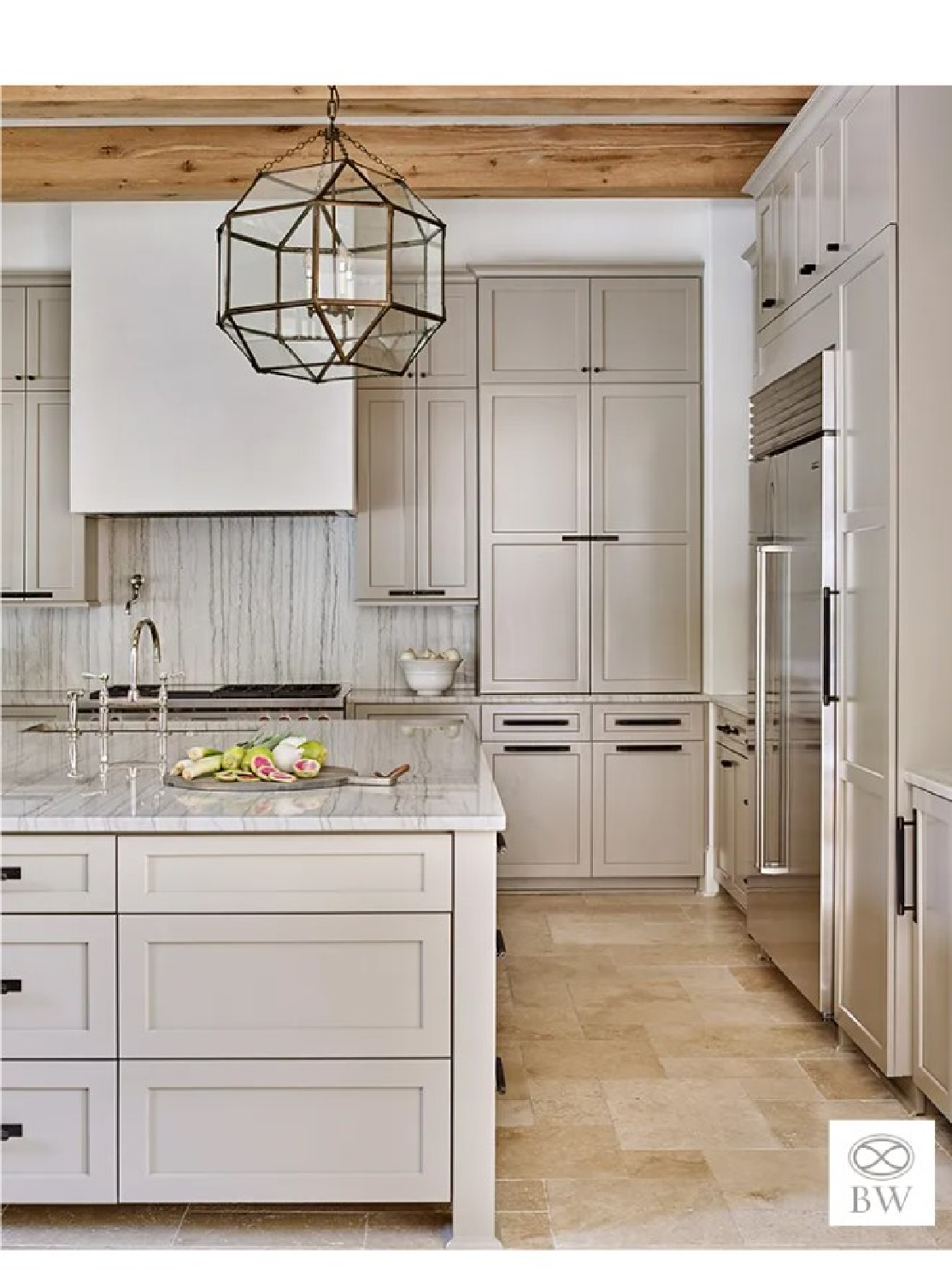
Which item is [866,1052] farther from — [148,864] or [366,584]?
[366,584]

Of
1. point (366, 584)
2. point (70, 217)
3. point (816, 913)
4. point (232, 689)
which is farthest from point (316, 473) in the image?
point (816, 913)

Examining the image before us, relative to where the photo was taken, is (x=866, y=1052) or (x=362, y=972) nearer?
(x=362, y=972)

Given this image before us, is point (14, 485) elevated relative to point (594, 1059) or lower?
elevated

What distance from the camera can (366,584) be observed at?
18.0ft

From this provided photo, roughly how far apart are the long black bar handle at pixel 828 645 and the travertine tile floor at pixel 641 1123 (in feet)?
3.38

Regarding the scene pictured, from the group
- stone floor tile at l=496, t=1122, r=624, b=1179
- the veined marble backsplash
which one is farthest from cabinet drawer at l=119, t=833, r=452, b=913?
the veined marble backsplash

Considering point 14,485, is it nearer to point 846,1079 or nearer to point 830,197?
point 830,197

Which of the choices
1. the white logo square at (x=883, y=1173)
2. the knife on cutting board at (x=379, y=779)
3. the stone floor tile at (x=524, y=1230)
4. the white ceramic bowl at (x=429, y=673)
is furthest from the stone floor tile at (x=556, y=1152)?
the white ceramic bowl at (x=429, y=673)

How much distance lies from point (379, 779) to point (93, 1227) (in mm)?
1061

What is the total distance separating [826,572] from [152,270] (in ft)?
10.7

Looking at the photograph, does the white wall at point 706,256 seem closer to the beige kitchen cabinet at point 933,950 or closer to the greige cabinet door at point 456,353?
the greige cabinet door at point 456,353

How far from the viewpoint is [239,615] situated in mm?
5770

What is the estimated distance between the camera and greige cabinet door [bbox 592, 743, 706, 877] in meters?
5.39

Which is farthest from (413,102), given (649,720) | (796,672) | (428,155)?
(649,720)
